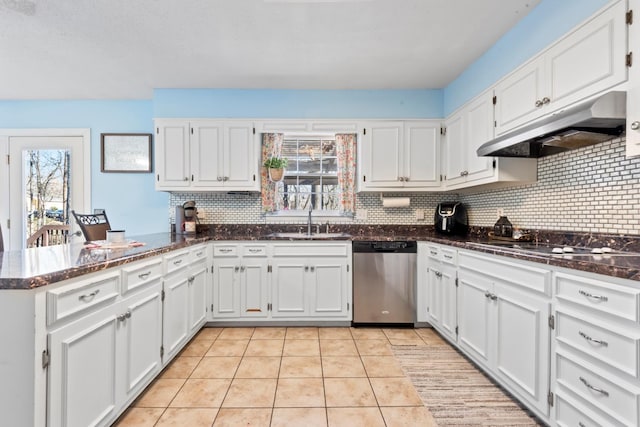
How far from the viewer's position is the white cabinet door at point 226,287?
9.81 feet

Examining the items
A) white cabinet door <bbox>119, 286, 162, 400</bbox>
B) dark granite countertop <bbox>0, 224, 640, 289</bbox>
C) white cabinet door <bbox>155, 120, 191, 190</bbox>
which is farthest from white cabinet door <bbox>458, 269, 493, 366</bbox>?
white cabinet door <bbox>155, 120, 191, 190</bbox>

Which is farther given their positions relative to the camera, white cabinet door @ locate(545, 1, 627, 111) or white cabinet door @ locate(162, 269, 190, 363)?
white cabinet door @ locate(162, 269, 190, 363)

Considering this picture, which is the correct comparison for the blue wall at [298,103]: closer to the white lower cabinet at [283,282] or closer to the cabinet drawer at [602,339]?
the white lower cabinet at [283,282]

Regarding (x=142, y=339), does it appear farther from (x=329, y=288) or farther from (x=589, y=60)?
(x=589, y=60)

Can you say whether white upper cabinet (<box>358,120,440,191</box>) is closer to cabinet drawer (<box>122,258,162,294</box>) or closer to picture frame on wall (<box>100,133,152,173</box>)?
cabinet drawer (<box>122,258,162,294</box>)

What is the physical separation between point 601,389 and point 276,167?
286 centimetres

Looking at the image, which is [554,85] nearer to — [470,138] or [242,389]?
[470,138]

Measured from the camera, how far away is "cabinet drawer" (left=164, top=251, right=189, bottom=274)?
6.98 ft

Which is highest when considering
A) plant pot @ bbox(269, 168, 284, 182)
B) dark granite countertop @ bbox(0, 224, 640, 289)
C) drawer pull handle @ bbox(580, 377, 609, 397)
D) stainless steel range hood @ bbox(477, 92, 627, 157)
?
stainless steel range hood @ bbox(477, 92, 627, 157)

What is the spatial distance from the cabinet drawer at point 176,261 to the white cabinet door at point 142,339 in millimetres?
155

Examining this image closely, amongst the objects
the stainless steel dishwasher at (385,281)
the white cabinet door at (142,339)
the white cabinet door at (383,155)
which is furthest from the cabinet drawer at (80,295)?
the white cabinet door at (383,155)

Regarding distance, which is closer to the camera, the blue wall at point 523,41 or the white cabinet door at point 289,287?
the blue wall at point 523,41

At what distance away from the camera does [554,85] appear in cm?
183

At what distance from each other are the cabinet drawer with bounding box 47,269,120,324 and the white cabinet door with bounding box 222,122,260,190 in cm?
183
